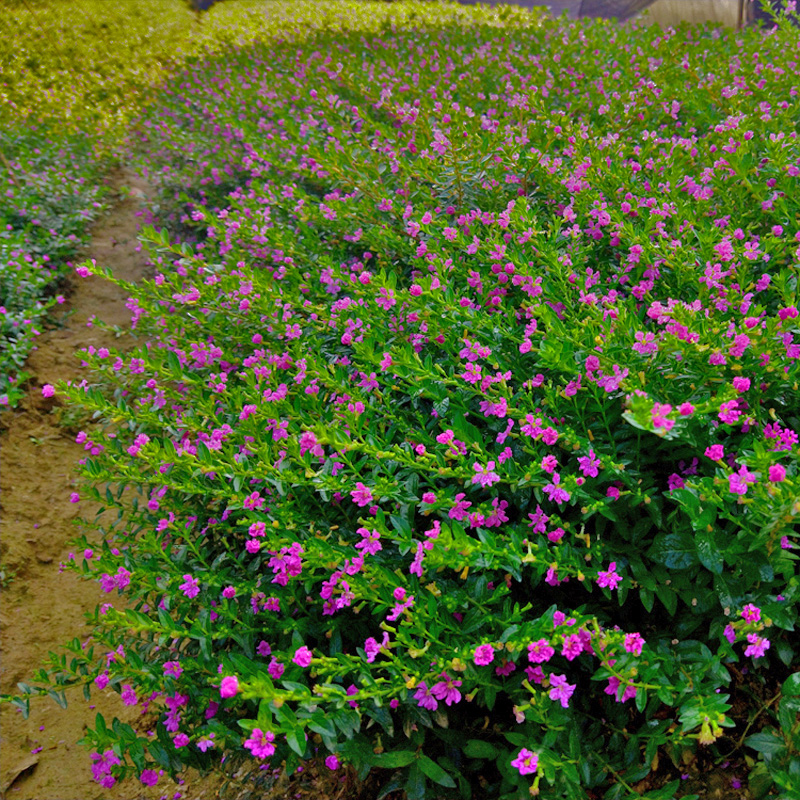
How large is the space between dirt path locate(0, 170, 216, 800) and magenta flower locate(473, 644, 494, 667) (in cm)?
140

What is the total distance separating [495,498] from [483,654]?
445 mm

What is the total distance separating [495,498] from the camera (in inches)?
71.6

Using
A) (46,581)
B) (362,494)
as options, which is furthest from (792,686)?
(46,581)

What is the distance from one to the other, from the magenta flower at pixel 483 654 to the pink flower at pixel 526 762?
227 millimetres

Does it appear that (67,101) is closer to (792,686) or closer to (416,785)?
(416,785)

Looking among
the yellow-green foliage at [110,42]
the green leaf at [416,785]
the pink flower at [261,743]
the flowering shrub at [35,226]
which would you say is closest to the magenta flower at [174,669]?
the pink flower at [261,743]

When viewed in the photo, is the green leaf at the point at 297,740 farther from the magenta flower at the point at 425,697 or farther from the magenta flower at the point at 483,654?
the magenta flower at the point at 483,654

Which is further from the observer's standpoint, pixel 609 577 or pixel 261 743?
pixel 609 577

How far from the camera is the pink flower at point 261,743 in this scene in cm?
132

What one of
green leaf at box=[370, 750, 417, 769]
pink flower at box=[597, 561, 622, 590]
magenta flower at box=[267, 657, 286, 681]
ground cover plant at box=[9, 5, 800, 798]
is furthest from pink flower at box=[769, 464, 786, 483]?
magenta flower at box=[267, 657, 286, 681]

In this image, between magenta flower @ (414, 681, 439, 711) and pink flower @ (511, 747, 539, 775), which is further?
magenta flower @ (414, 681, 439, 711)

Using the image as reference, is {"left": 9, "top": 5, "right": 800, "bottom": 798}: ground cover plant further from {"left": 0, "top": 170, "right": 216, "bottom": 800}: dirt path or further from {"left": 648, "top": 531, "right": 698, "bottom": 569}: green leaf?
{"left": 0, "top": 170, "right": 216, "bottom": 800}: dirt path

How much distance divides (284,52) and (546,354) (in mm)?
7207

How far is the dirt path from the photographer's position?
2545mm
